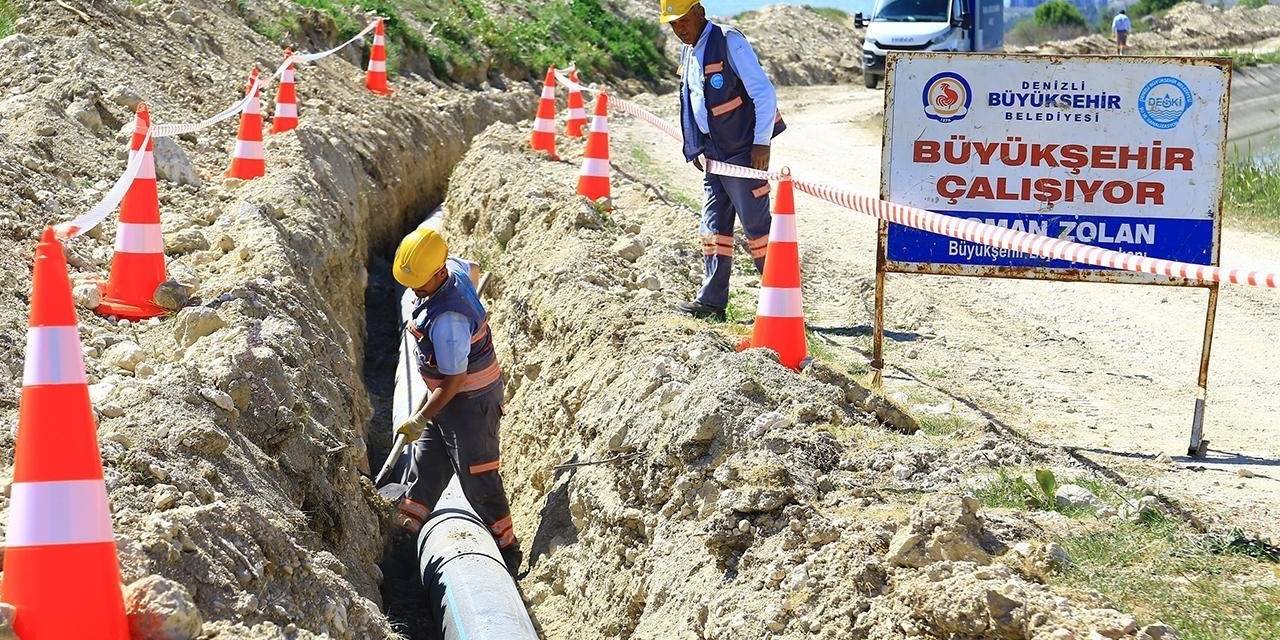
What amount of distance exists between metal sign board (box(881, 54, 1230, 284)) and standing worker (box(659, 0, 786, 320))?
0.91 meters

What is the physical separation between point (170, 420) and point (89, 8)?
30.3 ft

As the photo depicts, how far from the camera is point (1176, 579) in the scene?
4.48 meters

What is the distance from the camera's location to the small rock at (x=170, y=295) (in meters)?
6.87

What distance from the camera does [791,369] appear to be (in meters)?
6.61

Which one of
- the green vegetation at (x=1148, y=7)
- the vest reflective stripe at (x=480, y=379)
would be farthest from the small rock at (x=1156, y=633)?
the green vegetation at (x=1148, y=7)

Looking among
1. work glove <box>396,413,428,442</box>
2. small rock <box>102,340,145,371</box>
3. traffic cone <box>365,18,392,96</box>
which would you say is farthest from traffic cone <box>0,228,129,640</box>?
traffic cone <box>365,18,392,96</box>

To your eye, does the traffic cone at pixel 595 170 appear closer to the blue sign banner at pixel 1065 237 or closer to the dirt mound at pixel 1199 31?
the blue sign banner at pixel 1065 237

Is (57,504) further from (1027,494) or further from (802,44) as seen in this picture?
(802,44)

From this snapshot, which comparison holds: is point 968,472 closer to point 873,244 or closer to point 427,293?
point 427,293

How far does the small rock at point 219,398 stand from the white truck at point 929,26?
21.4m

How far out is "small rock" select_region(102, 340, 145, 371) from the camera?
594 cm

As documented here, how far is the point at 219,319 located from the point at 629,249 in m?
3.52

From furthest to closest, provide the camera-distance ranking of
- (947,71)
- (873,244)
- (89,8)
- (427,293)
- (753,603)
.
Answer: (89,8) → (873,244) → (947,71) → (427,293) → (753,603)

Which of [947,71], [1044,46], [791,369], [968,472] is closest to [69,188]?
[791,369]
